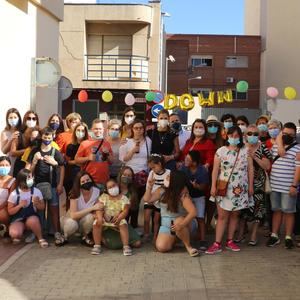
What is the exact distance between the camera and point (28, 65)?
1092 centimetres

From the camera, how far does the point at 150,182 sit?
7195mm

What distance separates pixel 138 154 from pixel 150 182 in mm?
653

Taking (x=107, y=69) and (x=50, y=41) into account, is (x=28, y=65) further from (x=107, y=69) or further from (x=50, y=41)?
(x=107, y=69)

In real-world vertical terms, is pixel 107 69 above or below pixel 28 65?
above

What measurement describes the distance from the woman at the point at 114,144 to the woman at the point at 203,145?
105 cm

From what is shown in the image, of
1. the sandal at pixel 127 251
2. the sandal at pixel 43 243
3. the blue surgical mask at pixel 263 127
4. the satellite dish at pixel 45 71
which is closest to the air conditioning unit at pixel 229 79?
the satellite dish at pixel 45 71

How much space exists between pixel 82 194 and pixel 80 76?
2086 centimetres

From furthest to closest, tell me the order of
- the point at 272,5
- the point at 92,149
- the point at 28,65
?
the point at 272,5
the point at 28,65
the point at 92,149

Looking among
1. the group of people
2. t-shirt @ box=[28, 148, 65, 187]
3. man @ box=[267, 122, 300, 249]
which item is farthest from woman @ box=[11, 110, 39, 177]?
man @ box=[267, 122, 300, 249]

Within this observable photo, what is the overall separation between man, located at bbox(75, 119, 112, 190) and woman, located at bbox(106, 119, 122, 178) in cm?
26

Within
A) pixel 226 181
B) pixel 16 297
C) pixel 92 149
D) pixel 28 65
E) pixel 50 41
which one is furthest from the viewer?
pixel 50 41

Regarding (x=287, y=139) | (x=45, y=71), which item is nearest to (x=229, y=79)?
(x=45, y=71)

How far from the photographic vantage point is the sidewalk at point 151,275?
543 cm

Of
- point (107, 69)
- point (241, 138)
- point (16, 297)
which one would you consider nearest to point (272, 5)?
point (107, 69)
